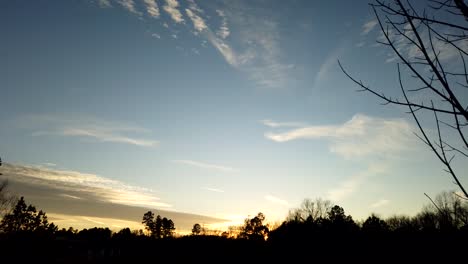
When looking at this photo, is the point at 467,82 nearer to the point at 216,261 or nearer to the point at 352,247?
the point at 352,247

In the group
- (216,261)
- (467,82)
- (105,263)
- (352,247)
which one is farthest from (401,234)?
(105,263)

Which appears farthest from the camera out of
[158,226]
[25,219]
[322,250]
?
[158,226]

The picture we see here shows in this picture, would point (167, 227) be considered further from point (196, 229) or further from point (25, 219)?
point (25, 219)

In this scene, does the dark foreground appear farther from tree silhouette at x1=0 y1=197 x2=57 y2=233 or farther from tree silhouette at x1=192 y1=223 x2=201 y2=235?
tree silhouette at x1=192 y1=223 x2=201 y2=235

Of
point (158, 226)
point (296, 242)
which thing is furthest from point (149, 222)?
point (296, 242)

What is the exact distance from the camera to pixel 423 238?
2836cm

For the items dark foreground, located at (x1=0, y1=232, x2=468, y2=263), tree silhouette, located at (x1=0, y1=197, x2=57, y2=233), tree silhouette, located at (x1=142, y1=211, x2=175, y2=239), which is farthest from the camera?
tree silhouette, located at (x1=142, y1=211, x2=175, y2=239)

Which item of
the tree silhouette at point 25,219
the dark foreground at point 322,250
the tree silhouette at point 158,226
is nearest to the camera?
the dark foreground at point 322,250

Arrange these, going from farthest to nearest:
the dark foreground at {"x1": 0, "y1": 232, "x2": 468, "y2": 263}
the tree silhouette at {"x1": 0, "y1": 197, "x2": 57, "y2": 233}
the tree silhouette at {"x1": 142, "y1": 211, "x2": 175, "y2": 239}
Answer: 1. the tree silhouette at {"x1": 142, "y1": 211, "x2": 175, "y2": 239}
2. the tree silhouette at {"x1": 0, "y1": 197, "x2": 57, "y2": 233}
3. the dark foreground at {"x1": 0, "y1": 232, "x2": 468, "y2": 263}

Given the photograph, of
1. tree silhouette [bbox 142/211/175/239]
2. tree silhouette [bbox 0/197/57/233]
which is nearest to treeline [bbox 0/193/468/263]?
tree silhouette [bbox 0/197/57/233]

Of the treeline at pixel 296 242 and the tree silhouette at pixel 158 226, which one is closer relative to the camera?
the treeline at pixel 296 242

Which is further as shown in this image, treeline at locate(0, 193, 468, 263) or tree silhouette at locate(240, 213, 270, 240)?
tree silhouette at locate(240, 213, 270, 240)

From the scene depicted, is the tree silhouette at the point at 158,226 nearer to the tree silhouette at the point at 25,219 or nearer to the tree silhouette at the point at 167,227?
the tree silhouette at the point at 167,227

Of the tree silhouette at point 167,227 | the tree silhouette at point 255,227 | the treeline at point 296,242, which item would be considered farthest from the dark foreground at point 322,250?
the tree silhouette at point 167,227
